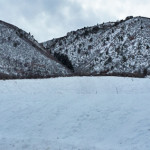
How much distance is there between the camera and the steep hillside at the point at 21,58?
41.6m

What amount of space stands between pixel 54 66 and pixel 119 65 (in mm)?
12293

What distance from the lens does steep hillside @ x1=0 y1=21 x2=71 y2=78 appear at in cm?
4158

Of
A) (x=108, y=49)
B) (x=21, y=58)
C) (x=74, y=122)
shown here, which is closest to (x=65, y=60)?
(x=108, y=49)

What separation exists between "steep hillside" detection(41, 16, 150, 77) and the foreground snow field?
2223 centimetres

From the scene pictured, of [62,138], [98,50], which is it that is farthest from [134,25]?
[62,138]

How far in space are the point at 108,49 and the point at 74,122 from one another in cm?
4093

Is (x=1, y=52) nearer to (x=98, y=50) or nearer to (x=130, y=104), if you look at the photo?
Result: (x=98, y=50)

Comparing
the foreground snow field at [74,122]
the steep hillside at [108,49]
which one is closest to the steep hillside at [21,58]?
the steep hillside at [108,49]

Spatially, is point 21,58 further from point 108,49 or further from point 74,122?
A: point 74,122

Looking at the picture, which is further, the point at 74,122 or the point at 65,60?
the point at 65,60

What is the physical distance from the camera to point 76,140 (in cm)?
959

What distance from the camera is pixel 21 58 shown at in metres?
46.4

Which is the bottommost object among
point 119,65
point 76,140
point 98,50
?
point 76,140

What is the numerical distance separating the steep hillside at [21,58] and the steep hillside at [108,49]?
5952mm
